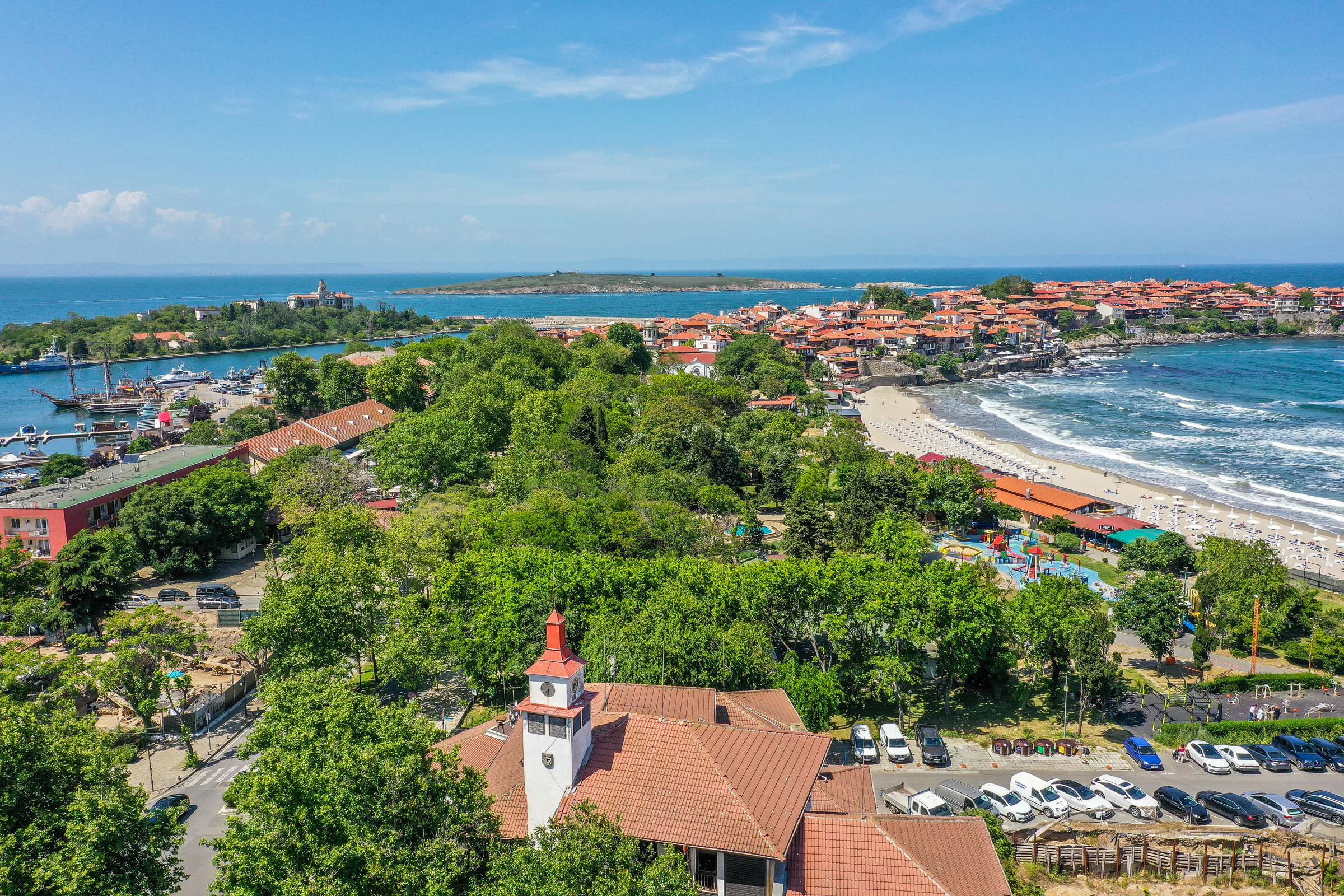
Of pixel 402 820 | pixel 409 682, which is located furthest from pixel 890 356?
pixel 402 820

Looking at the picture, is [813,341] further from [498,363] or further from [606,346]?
[498,363]

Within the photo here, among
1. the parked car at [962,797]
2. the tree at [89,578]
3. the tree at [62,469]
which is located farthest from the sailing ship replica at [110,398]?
the parked car at [962,797]

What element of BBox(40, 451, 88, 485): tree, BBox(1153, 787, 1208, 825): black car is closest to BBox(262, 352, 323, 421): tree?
BBox(40, 451, 88, 485): tree

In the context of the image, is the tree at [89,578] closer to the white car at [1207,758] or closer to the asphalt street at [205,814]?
the asphalt street at [205,814]

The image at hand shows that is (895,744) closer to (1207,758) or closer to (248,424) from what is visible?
(1207,758)

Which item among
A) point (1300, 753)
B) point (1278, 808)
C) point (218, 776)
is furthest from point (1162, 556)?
point (218, 776)
